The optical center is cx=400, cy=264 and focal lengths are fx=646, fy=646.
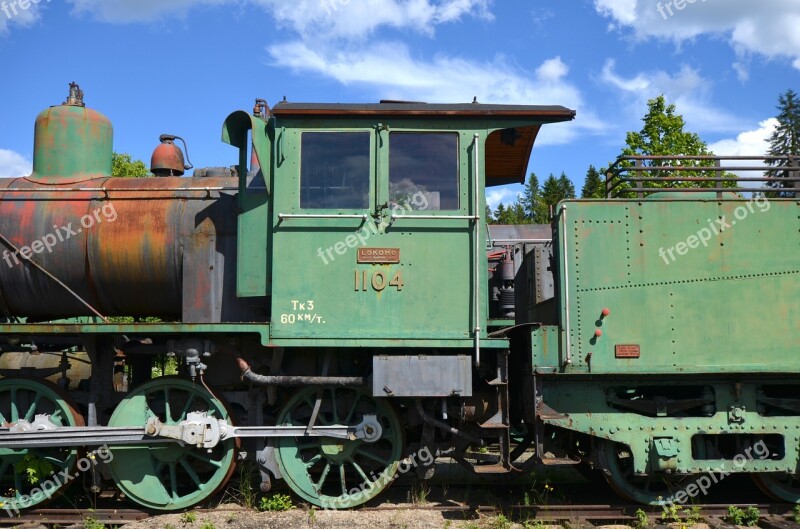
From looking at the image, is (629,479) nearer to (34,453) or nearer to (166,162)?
(34,453)

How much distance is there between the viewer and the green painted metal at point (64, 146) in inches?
Result: 290

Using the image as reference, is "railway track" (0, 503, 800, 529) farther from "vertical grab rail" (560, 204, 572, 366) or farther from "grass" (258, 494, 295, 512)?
"vertical grab rail" (560, 204, 572, 366)

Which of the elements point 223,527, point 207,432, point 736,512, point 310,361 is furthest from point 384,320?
point 736,512

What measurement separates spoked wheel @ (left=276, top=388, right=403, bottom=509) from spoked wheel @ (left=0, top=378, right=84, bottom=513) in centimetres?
220

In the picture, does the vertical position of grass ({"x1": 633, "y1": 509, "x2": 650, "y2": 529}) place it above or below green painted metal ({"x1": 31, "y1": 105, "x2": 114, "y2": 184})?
below

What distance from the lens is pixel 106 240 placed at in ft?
22.2

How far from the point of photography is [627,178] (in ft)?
21.2

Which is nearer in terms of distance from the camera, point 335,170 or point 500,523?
point 500,523

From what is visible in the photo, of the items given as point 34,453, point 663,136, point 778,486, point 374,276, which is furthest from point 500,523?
point 663,136

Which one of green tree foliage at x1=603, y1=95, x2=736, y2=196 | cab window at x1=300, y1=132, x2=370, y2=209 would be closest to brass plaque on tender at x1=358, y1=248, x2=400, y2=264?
cab window at x1=300, y1=132, x2=370, y2=209

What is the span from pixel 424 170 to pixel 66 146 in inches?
166

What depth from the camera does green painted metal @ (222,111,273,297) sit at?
6.31 m

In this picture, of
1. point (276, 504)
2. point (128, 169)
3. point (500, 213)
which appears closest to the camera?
point (276, 504)

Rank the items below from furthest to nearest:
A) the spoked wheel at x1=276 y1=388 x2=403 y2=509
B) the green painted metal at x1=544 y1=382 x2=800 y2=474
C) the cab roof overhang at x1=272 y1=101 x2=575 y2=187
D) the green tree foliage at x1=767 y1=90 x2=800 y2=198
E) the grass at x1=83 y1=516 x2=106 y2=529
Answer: the green tree foliage at x1=767 y1=90 x2=800 y2=198 < the spoked wheel at x1=276 y1=388 x2=403 y2=509 < the cab roof overhang at x1=272 y1=101 x2=575 y2=187 < the green painted metal at x1=544 y1=382 x2=800 y2=474 < the grass at x1=83 y1=516 x2=106 y2=529
